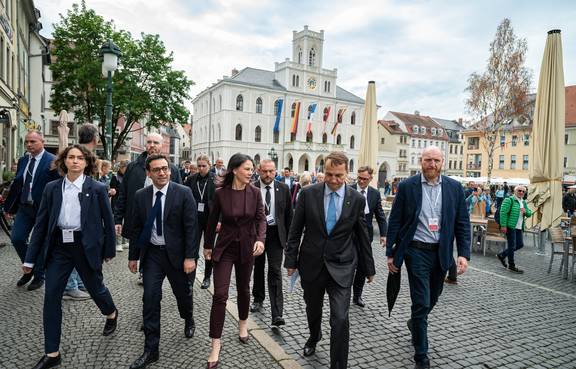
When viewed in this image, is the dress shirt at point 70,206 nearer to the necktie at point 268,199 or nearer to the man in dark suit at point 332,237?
the man in dark suit at point 332,237

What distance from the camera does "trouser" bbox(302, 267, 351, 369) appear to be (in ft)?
11.2

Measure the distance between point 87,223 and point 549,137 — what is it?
930cm

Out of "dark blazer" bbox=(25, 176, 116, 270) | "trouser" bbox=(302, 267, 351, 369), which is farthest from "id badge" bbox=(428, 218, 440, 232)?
"dark blazer" bbox=(25, 176, 116, 270)

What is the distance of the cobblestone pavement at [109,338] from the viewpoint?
3.73 m

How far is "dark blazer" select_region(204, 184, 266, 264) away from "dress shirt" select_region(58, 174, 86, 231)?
123 centimetres

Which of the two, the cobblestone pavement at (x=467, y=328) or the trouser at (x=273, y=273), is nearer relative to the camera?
the cobblestone pavement at (x=467, y=328)

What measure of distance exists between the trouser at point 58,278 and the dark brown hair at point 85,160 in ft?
2.17

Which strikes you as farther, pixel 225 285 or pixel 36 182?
pixel 36 182

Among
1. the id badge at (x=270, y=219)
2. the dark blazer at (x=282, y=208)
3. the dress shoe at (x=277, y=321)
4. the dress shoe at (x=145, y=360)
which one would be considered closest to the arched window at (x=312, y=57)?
the dark blazer at (x=282, y=208)

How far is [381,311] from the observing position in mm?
5578

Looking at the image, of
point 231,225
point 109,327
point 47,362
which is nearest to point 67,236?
point 47,362

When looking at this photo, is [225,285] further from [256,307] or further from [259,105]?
[259,105]

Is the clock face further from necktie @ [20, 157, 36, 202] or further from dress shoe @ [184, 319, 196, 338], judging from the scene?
dress shoe @ [184, 319, 196, 338]

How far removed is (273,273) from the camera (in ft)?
15.9
